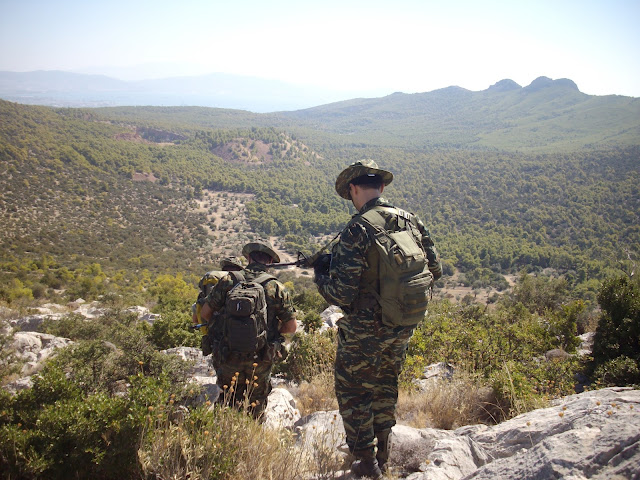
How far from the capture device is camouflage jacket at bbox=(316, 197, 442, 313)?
2371mm

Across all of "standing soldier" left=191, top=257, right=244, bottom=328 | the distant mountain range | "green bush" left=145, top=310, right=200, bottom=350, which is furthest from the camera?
the distant mountain range

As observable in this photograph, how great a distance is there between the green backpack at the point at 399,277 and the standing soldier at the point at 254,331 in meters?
1.09

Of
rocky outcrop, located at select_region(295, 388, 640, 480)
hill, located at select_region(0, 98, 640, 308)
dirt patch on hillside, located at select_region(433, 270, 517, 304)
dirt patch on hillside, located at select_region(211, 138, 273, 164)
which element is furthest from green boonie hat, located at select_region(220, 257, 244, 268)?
dirt patch on hillside, located at select_region(211, 138, 273, 164)

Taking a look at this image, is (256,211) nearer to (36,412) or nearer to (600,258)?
(600,258)

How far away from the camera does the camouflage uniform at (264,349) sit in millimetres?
3012

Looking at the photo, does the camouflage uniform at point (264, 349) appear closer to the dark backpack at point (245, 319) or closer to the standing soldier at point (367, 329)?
the dark backpack at point (245, 319)

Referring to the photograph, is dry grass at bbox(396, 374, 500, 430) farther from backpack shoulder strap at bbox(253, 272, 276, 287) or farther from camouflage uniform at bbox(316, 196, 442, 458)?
backpack shoulder strap at bbox(253, 272, 276, 287)

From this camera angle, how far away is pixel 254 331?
2.86 metres

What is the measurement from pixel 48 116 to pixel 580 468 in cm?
8180

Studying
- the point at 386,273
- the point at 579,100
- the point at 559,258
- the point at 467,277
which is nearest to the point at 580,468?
the point at 386,273

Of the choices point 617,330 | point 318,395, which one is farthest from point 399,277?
point 617,330

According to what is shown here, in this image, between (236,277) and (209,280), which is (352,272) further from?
(209,280)

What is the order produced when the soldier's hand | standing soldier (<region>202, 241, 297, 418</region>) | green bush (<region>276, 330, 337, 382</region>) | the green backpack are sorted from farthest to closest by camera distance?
green bush (<region>276, 330, 337, 382</region>) < standing soldier (<region>202, 241, 297, 418</region>) < the soldier's hand < the green backpack

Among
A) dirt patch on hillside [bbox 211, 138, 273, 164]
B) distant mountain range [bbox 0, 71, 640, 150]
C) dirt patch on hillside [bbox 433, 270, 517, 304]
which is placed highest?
distant mountain range [bbox 0, 71, 640, 150]
